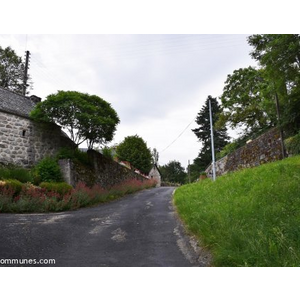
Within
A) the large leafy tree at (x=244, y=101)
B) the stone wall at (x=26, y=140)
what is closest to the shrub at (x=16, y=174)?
the stone wall at (x=26, y=140)

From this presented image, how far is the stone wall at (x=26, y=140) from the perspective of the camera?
36.2 feet

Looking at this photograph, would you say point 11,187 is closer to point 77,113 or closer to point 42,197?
point 42,197

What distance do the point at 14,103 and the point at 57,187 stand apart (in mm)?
5695

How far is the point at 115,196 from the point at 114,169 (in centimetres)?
354

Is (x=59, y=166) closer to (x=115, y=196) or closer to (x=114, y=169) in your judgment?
(x=115, y=196)

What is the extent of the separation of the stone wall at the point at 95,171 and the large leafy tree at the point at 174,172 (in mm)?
32059

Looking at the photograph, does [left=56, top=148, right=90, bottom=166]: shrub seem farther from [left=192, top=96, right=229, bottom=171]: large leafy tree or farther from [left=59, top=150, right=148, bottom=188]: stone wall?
[left=192, top=96, right=229, bottom=171]: large leafy tree

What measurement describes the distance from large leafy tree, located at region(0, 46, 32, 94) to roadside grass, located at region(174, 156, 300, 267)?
70.4 feet

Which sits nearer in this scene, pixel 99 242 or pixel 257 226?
pixel 257 226

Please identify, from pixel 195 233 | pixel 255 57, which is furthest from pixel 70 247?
pixel 255 57

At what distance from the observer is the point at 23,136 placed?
38.7 ft

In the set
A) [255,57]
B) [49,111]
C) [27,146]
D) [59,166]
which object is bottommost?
[59,166]

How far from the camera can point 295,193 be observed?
5035 mm

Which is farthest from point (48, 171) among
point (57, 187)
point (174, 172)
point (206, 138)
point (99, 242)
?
point (174, 172)
